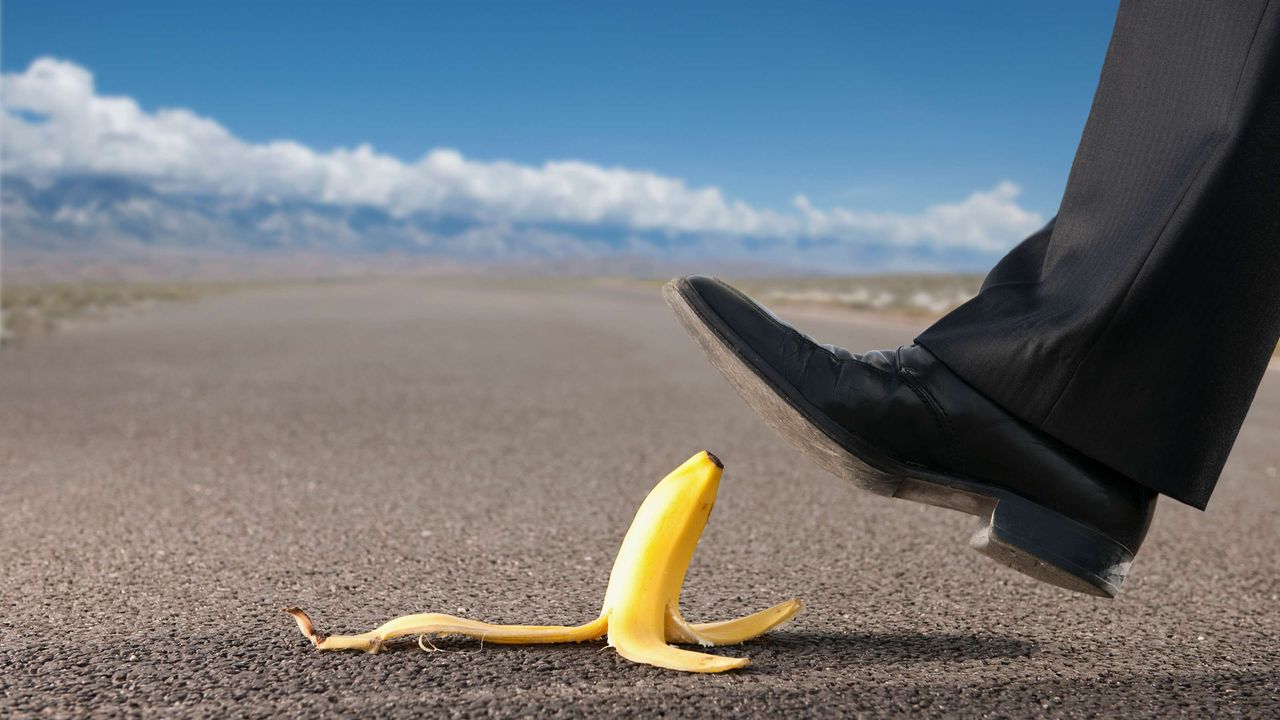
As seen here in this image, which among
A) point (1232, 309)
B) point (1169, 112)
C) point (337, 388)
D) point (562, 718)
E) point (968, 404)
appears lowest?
point (337, 388)

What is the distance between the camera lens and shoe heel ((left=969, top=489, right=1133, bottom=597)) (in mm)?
1663

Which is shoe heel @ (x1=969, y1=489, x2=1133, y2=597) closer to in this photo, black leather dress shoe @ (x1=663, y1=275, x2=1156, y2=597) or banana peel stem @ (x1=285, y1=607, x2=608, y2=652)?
black leather dress shoe @ (x1=663, y1=275, x2=1156, y2=597)

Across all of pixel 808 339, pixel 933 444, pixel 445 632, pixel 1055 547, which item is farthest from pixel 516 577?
pixel 1055 547

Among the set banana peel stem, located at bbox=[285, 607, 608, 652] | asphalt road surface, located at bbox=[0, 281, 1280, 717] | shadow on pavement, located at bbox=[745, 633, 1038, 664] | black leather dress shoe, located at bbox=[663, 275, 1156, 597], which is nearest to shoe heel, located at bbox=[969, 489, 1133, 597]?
black leather dress shoe, located at bbox=[663, 275, 1156, 597]

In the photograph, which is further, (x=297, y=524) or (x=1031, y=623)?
(x=297, y=524)

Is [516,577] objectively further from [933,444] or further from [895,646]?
[933,444]

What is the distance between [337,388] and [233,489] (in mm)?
4405

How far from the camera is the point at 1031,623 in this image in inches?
94.6

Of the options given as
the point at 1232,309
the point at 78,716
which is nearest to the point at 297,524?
the point at 78,716

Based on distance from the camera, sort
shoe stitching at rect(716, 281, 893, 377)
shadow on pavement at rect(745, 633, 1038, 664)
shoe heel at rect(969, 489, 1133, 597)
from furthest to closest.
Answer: shadow on pavement at rect(745, 633, 1038, 664) → shoe stitching at rect(716, 281, 893, 377) → shoe heel at rect(969, 489, 1133, 597)

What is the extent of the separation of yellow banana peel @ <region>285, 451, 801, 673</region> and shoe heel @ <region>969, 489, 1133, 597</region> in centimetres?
50

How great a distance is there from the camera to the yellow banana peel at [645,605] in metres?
1.85

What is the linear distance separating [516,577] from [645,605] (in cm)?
102

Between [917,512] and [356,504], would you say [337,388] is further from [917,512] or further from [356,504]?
[917,512]
